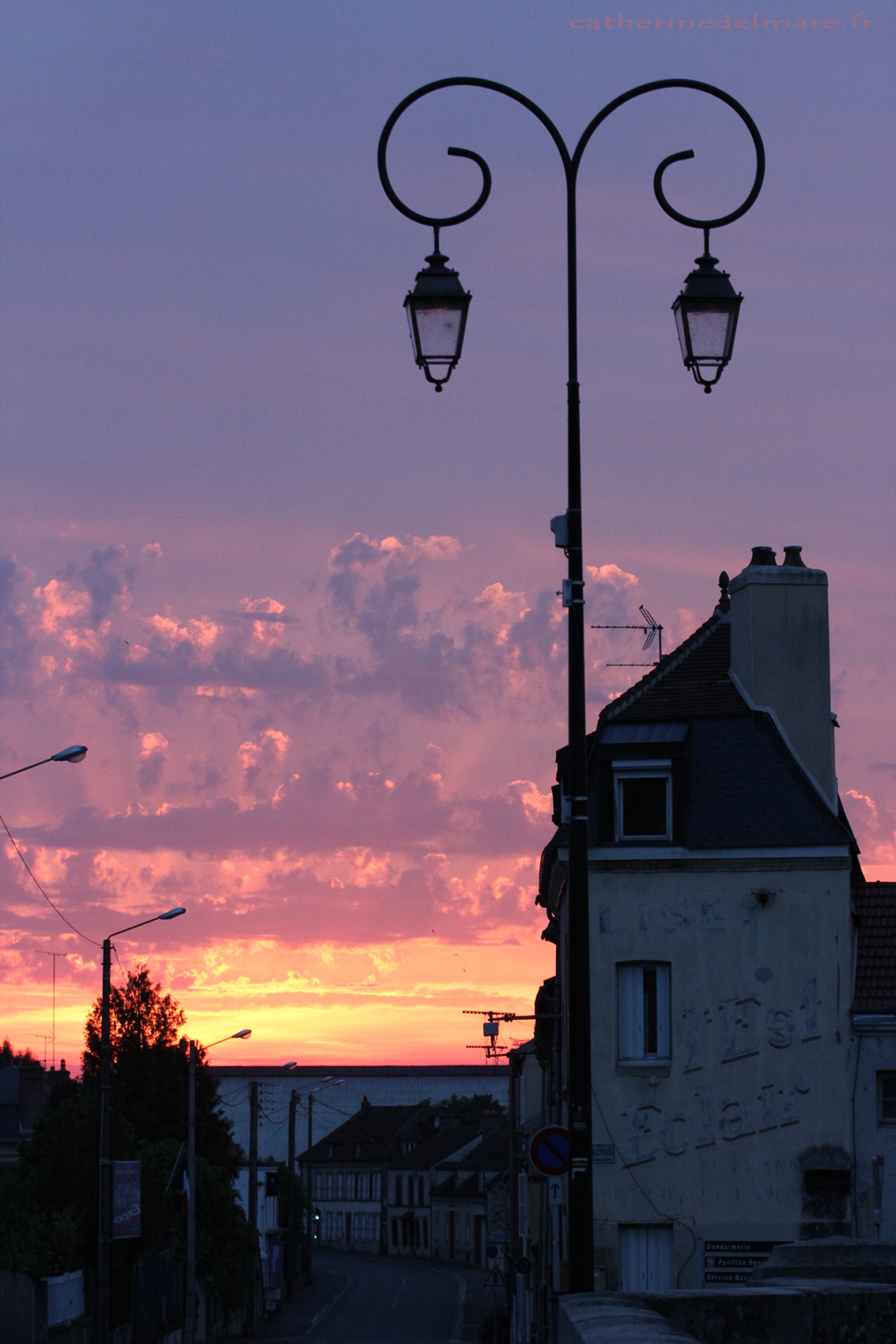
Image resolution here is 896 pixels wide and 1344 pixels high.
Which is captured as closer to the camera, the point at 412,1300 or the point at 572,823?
the point at 572,823

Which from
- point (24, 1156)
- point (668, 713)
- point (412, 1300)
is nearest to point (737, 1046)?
point (668, 713)

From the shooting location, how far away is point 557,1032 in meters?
39.7

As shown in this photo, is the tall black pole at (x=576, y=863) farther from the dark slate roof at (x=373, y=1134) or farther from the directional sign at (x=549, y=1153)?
the dark slate roof at (x=373, y=1134)

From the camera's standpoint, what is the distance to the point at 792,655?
106ft

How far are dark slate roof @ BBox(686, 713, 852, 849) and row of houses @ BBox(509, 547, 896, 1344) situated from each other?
0.12 ft

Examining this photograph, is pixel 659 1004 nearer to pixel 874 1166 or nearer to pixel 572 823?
pixel 874 1166

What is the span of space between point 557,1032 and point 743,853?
35.0 feet

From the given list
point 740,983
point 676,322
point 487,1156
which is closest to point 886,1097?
point 740,983

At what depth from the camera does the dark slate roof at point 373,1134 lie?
472ft

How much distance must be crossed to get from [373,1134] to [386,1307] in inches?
2883

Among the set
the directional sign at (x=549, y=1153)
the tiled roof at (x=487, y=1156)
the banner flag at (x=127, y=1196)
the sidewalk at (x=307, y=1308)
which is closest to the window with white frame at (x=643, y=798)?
the directional sign at (x=549, y=1153)

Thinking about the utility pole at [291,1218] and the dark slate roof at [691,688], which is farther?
the utility pole at [291,1218]

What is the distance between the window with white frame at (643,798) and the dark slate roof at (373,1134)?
116 meters

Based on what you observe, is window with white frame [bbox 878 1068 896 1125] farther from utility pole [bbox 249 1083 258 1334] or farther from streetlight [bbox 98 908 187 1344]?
utility pole [bbox 249 1083 258 1334]
